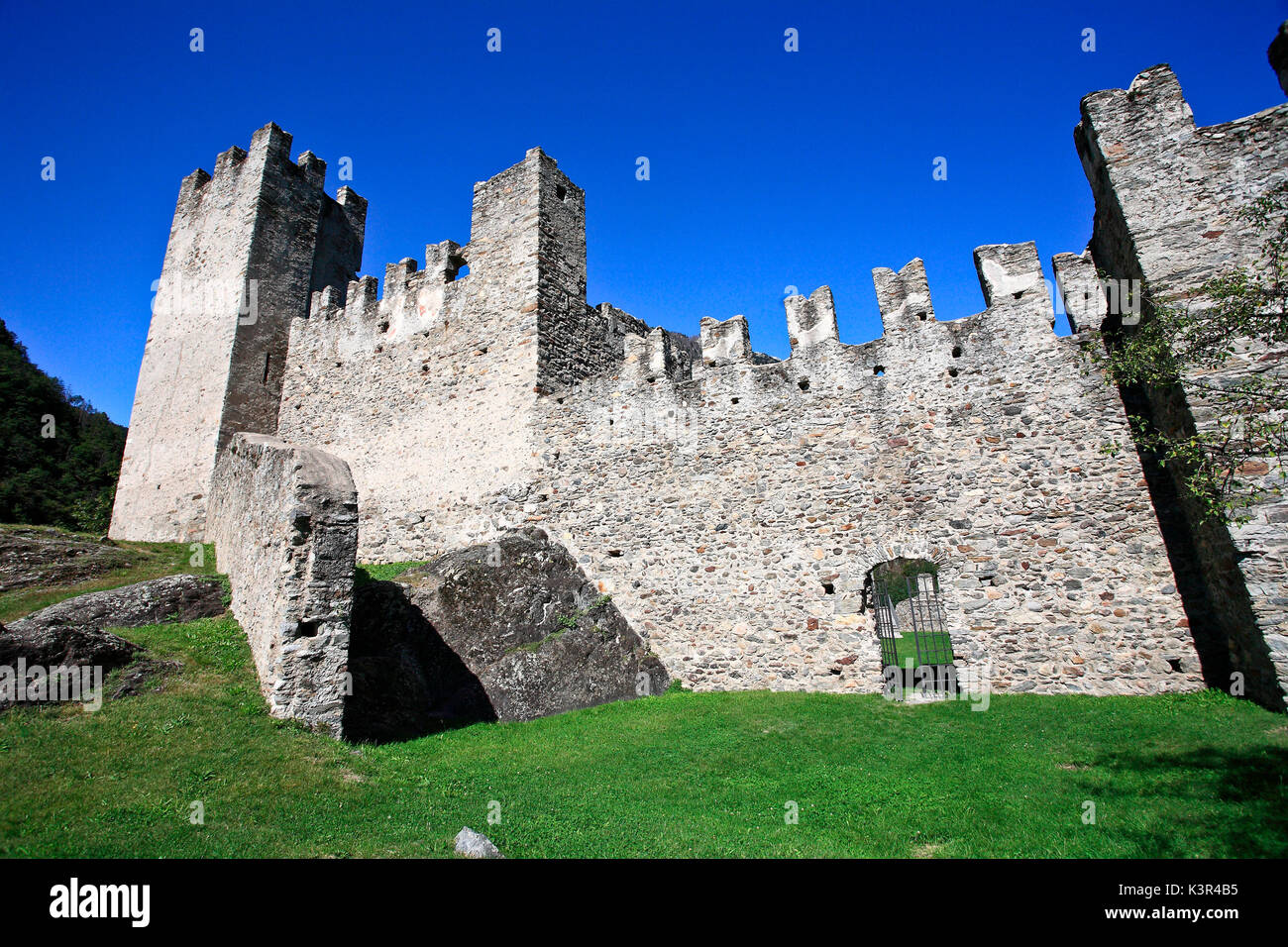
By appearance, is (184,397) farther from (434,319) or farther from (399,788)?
(399,788)

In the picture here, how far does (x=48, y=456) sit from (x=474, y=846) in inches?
1699

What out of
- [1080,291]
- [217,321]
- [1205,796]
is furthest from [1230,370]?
[217,321]

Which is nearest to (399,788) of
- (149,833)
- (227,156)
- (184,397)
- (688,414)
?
(149,833)

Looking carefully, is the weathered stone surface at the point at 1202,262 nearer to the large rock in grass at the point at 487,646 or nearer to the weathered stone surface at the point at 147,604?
the large rock in grass at the point at 487,646

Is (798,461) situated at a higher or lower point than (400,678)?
higher

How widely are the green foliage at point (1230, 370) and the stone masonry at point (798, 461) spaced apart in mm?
648

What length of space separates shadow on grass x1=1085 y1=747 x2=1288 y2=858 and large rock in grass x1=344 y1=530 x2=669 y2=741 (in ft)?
23.7

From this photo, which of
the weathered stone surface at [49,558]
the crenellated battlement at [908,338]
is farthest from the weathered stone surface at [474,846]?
the weathered stone surface at [49,558]

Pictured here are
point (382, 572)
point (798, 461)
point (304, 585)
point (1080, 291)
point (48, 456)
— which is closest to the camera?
point (304, 585)

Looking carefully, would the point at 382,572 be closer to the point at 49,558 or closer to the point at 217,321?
the point at 49,558

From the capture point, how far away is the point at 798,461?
459 inches

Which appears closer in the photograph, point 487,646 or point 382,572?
point 487,646

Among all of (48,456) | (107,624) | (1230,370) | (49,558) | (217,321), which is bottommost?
(107,624)
